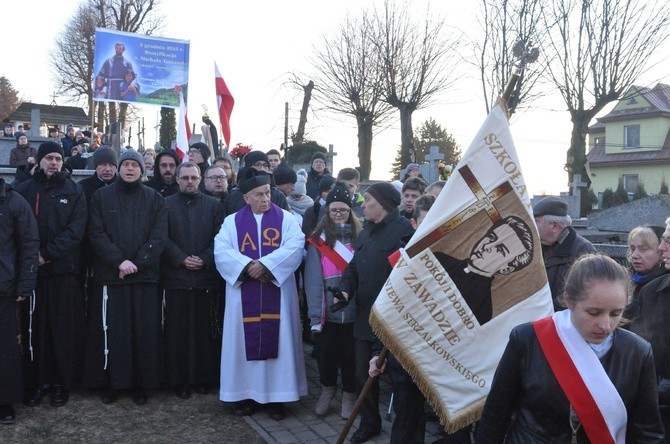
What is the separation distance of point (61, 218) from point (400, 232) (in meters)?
2.93

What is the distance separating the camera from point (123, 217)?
20.5 ft

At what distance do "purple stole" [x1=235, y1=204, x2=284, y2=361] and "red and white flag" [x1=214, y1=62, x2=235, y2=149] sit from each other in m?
3.18

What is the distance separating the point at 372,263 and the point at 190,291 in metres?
1.94

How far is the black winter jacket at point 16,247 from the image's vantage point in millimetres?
5633

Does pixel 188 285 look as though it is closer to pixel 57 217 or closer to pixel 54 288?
pixel 54 288

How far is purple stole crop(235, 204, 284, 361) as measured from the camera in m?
6.04

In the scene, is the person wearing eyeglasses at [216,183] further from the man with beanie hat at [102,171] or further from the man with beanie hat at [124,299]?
the man with beanie hat at [124,299]

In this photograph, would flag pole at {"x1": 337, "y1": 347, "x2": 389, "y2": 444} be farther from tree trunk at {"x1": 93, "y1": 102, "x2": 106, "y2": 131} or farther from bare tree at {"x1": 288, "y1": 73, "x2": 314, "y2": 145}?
tree trunk at {"x1": 93, "y1": 102, "x2": 106, "y2": 131}

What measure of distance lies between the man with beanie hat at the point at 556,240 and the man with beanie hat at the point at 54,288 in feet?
12.4

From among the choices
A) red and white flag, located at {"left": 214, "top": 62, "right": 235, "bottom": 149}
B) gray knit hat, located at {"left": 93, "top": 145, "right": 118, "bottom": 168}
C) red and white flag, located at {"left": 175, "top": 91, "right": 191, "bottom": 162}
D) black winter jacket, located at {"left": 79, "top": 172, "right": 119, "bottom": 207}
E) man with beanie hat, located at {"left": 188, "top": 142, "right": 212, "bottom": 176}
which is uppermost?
red and white flag, located at {"left": 214, "top": 62, "right": 235, "bottom": 149}

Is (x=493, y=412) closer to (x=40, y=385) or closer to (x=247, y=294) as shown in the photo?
(x=247, y=294)

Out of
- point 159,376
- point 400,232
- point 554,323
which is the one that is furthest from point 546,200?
point 159,376

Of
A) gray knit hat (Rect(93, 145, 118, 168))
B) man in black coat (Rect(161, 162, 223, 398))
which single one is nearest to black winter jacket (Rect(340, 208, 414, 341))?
man in black coat (Rect(161, 162, 223, 398))

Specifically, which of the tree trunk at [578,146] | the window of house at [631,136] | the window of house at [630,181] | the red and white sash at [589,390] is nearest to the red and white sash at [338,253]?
the red and white sash at [589,390]
